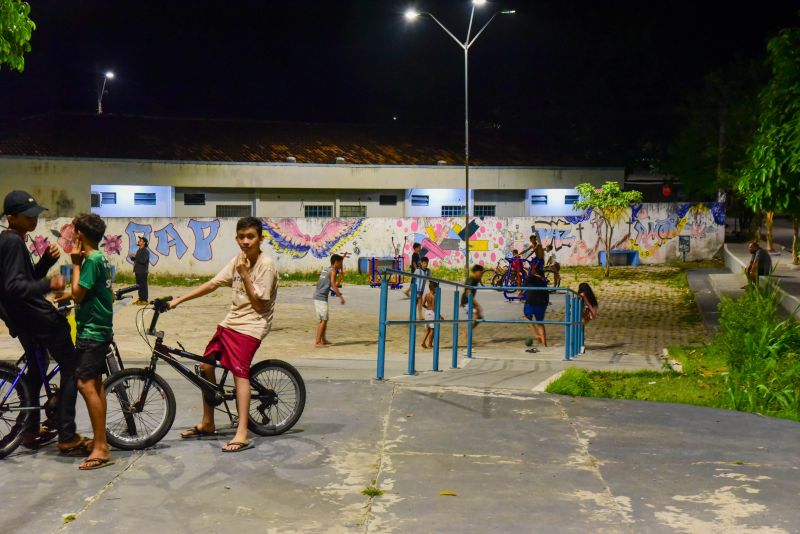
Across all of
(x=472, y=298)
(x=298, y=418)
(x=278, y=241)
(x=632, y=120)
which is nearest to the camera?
(x=298, y=418)

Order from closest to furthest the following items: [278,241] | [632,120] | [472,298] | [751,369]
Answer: [751,369], [472,298], [278,241], [632,120]

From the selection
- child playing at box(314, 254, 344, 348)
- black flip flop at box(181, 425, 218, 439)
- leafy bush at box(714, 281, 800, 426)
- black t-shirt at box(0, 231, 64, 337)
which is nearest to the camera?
black t-shirt at box(0, 231, 64, 337)

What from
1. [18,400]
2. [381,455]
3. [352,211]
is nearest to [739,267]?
[352,211]

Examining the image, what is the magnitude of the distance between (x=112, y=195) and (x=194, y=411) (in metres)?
33.4

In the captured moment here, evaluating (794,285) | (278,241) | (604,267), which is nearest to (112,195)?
(278,241)

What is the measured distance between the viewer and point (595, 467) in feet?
20.5

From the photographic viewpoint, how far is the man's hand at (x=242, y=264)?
21.4ft

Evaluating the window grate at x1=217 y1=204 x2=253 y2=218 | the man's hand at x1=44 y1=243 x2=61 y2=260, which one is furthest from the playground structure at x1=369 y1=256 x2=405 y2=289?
the man's hand at x1=44 y1=243 x2=61 y2=260

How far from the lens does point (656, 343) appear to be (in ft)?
55.9

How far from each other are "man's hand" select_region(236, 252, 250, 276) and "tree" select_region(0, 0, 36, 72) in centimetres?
1034

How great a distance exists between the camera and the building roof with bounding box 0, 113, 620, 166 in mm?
41500

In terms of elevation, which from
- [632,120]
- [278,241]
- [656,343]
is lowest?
[656,343]

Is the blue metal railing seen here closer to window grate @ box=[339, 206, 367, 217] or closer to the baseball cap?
the baseball cap

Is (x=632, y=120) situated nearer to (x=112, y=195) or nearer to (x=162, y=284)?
(x=112, y=195)
